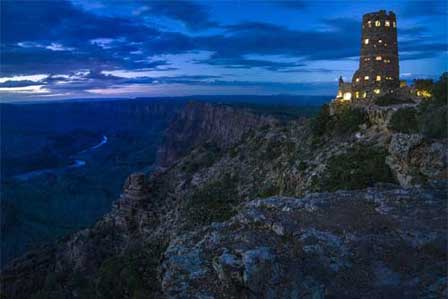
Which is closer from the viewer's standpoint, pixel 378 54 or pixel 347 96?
pixel 378 54

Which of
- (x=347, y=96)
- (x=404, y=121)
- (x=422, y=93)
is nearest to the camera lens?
(x=404, y=121)

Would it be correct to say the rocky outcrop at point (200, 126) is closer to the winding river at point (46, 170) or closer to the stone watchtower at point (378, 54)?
the stone watchtower at point (378, 54)

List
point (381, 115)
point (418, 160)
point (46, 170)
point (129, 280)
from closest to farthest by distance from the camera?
point (418, 160) → point (129, 280) → point (381, 115) → point (46, 170)

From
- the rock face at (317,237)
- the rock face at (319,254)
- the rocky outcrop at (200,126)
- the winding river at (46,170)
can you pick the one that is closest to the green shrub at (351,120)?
the rock face at (317,237)

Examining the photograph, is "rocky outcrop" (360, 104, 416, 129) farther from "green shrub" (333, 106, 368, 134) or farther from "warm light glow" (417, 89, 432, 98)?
"warm light glow" (417, 89, 432, 98)

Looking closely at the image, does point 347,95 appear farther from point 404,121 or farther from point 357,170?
point 357,170

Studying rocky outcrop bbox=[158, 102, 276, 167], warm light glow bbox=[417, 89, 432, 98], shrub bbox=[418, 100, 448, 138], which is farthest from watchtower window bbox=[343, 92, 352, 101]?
rocky outcrop bbox=[158, 102, 276, 167]

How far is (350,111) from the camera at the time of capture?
3281cm

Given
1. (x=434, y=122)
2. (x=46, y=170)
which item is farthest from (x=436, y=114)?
(x=46, y=170)

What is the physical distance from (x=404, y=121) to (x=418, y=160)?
11.1 m

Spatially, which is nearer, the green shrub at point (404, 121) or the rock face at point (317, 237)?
the rock face at point (317, 237)

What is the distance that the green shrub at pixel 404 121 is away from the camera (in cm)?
2562

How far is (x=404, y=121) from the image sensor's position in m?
26.0

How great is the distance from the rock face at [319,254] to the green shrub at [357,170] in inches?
278
